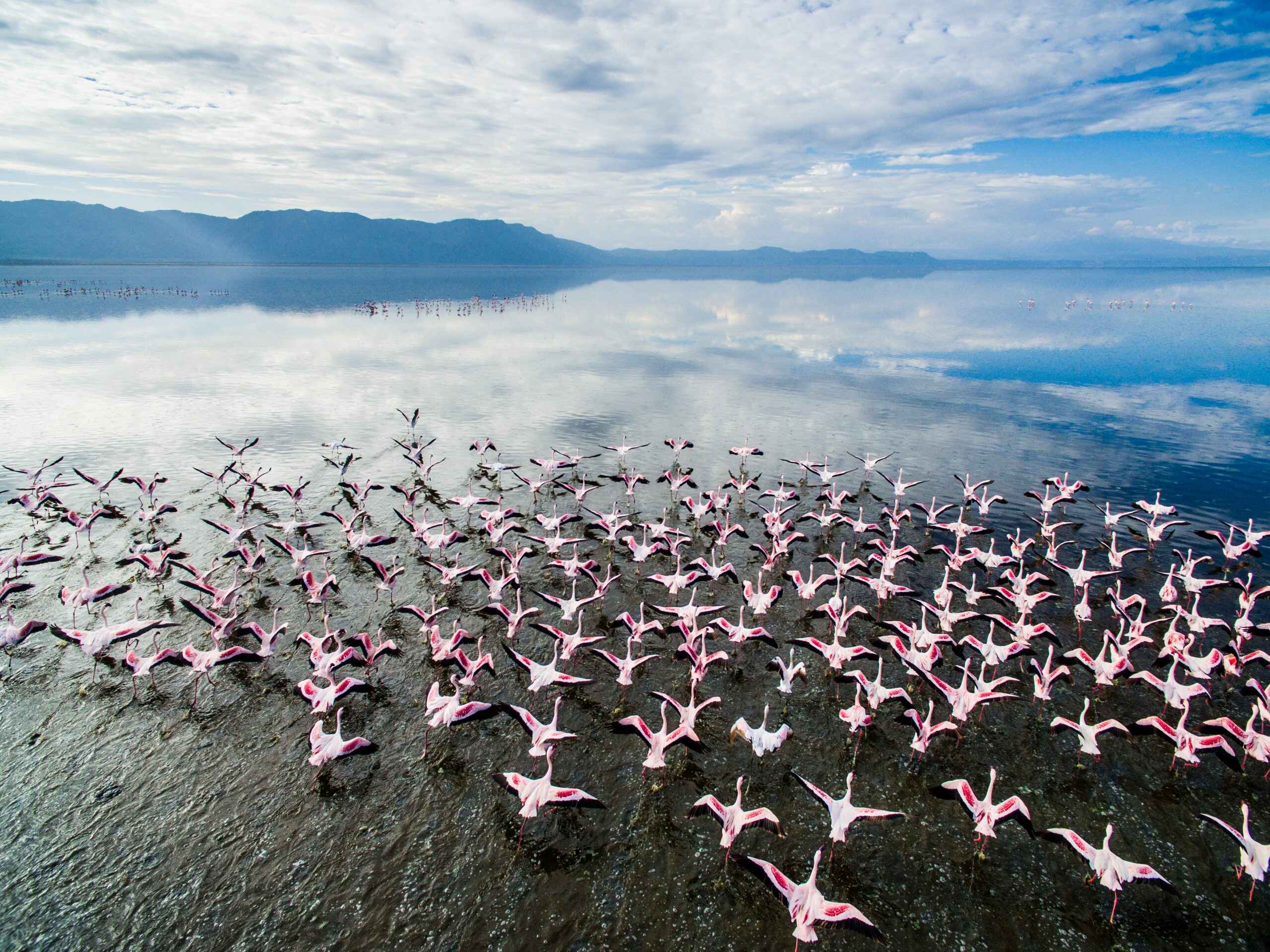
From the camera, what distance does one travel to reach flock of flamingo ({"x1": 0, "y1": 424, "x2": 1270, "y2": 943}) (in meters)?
9.21

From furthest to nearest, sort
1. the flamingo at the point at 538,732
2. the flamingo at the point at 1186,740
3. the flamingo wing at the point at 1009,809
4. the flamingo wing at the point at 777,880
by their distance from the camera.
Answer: the flamingo at the point at 1186,740 < the flamingo at the point at 538,732 < the flamingo wing at the point at 1009,809 < the flamingo wing at the point at 777,880

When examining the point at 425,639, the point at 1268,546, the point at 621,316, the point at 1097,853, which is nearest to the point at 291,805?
the point at 425,639

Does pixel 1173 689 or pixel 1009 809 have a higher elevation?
pixel 1009 809

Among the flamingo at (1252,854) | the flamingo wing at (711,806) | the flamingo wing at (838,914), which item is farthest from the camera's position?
the flamingo wing at (711,806)

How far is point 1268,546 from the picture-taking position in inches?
699

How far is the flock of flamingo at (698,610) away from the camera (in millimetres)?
9211

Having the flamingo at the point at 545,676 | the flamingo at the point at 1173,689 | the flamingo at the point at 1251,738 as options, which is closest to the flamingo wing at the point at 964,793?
the flamingo at the point at 1251,738

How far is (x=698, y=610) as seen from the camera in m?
12.0

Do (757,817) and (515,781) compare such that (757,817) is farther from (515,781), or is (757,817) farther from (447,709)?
(447,709)

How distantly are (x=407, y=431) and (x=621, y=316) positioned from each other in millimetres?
50085

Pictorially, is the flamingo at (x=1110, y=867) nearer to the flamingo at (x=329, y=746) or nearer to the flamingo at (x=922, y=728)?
the flamingo at (x=922, y=728)

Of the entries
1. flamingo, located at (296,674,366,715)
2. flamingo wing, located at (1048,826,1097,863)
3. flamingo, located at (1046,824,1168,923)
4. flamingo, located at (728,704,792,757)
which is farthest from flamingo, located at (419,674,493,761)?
flamingo, located at (1046,824,1168,923)

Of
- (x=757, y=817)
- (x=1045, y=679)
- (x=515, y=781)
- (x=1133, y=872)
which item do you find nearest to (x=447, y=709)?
(x=515, y=781)

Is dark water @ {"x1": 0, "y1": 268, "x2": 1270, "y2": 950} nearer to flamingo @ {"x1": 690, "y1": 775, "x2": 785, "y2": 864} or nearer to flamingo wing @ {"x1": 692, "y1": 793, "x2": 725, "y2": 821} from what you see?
flamingo @ {"x1": 690, "y1": 775, "x2": 785, "y2": 864}
